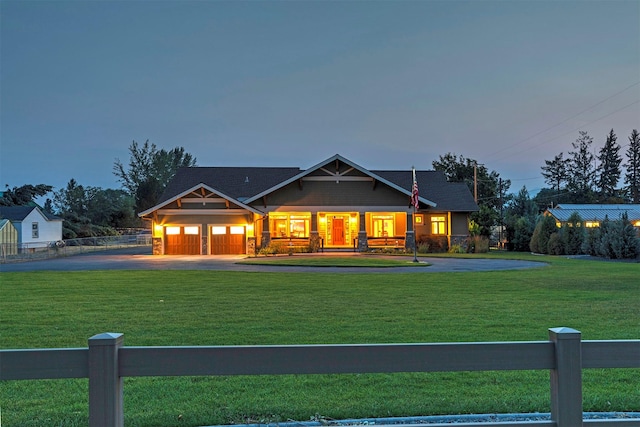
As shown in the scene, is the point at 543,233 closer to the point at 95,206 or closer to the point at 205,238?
the point at 205,238

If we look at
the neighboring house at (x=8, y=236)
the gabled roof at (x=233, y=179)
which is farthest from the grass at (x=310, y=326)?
the gabled roof at (x=233, y=179)

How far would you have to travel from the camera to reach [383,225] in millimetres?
35594

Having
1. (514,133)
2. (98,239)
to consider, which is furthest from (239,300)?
(514,133)

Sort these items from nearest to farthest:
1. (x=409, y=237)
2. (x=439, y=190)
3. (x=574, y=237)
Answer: (x=574, y=237), (x=409, y=237), (x=439, y=190)

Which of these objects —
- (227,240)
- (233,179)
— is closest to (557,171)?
(233,179)

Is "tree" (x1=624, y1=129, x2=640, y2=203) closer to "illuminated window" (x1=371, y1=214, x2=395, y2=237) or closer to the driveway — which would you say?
"illuminated window" (x1=371, y1=214, x2=395, y2=237)

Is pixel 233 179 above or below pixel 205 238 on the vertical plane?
above

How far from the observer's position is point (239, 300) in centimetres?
1126

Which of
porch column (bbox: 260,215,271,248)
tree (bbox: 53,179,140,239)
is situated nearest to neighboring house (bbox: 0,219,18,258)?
porch column (bbox: 260,215,271,248)

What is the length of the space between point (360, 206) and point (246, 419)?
2930 centimetres

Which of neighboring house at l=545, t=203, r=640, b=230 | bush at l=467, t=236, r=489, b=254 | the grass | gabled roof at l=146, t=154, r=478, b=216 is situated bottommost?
the grass

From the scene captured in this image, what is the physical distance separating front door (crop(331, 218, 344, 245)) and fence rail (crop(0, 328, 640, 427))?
106 feet

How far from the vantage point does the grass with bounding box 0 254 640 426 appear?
4.58m

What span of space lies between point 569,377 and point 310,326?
226 inches
